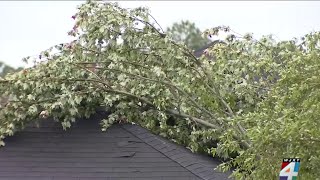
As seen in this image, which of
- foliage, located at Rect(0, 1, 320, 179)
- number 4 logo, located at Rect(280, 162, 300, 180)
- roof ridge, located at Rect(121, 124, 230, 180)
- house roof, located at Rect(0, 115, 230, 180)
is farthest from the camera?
foliage, located at Rect(0, 1, 320, 179)

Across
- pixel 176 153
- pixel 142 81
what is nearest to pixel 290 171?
pixel 176 153

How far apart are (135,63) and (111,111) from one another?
0.88 metres

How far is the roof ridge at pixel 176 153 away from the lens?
772 centimetres

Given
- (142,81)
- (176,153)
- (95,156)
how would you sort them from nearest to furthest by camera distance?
(95,156) → (176,153) → (142,81)

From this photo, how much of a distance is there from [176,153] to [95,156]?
1234 mm

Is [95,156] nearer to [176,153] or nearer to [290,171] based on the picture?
[176,153]

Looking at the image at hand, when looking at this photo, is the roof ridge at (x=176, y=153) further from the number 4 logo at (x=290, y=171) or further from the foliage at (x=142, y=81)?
the number 4 logo at (x=290, y=171)

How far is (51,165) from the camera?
757 centimetres

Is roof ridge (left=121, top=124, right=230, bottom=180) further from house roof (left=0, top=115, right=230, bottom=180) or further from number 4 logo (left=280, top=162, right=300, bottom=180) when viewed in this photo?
number 4 logo (left=280, top=162, right=300, bottom=180)

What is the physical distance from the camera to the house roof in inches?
294

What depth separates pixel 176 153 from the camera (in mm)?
8008

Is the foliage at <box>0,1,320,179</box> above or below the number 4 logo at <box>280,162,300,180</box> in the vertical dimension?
above

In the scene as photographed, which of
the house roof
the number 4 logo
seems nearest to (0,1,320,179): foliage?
the house roof

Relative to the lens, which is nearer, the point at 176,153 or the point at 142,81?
the point at 176,153
